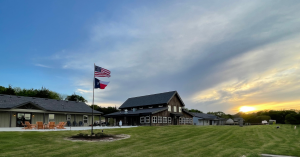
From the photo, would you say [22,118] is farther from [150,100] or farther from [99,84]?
[150,100]

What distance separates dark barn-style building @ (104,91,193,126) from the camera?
131 ft

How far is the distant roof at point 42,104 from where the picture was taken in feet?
99.2

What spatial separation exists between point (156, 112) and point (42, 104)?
20.2 m

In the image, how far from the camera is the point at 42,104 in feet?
115

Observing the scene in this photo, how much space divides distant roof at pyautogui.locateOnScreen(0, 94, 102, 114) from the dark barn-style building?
356 inches

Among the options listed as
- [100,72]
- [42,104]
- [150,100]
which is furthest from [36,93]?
[100,72]

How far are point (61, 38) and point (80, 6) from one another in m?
6.95

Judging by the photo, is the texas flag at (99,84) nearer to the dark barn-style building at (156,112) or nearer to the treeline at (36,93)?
the dark barn-style building at (156,112)

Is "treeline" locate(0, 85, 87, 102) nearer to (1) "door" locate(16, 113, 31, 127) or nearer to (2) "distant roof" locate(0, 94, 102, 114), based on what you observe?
(2) "distant roof" locate(0, 94, 102, 114)

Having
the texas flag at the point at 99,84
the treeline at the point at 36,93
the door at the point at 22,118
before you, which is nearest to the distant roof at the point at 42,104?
the door at the point at 22,118

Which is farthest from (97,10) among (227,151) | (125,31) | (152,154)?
(227,151)

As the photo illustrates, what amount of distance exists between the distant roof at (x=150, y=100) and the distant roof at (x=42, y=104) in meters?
12.6

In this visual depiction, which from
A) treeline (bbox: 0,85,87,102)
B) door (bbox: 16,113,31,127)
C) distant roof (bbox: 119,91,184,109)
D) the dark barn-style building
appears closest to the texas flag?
door (bbox: 16,113,31,127)

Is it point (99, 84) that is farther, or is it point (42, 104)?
point (42, 104)
